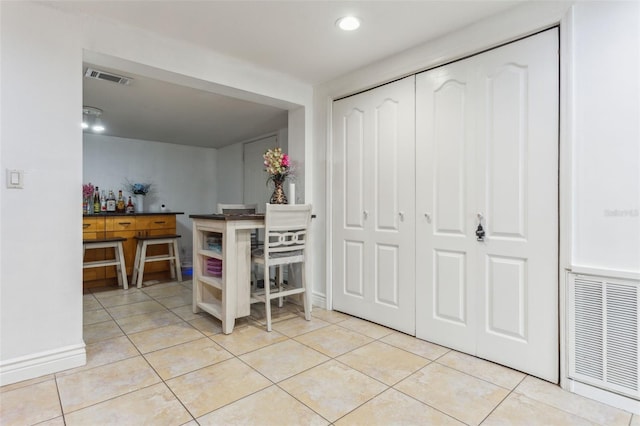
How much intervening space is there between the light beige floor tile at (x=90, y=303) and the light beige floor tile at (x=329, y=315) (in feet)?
7.19

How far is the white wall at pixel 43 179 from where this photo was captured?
1.88 m

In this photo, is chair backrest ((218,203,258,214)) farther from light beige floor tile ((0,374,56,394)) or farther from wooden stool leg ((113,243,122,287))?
light beige floor tile ((0,374,56,394))

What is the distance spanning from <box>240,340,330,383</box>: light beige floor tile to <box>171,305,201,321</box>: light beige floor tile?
105cm

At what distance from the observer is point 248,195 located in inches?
224

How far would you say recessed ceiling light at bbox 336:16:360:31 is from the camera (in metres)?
2.14

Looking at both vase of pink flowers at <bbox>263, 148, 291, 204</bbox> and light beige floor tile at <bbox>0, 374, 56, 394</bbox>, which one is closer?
light beige floor tile at <bbox>0, 374, 56, 394</bbox>

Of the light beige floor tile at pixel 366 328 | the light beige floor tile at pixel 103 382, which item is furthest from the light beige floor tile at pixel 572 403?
the light beige floor tile at pixel 103 382

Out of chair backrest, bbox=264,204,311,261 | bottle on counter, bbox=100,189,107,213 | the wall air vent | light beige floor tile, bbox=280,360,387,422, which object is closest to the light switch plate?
chair backrest, bbox=264,204,311,261

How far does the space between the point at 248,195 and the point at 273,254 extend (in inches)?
119

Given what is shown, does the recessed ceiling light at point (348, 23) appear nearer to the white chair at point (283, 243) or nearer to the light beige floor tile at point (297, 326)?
the white chair at point (283, 243)

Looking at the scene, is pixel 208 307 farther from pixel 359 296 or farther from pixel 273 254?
pixel 359 296

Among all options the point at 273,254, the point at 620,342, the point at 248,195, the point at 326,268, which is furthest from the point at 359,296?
the point at 248,195

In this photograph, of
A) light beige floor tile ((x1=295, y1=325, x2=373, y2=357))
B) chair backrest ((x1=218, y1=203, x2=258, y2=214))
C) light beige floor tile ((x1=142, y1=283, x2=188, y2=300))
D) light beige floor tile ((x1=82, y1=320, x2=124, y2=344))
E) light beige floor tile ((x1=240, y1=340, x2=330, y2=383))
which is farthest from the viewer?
light beige floor tile ((x1=142, y1=283, x2=188, y2=300))

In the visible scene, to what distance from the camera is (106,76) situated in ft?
9.20
